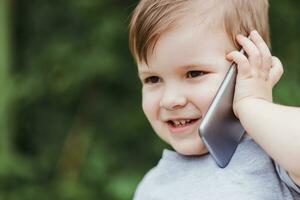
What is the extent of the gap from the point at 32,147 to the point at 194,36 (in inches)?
88.3

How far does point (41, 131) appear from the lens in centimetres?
341

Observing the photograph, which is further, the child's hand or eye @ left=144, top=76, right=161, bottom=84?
eye @ left=144, top=76, right=161, bottom=84

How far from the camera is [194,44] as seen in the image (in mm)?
1256

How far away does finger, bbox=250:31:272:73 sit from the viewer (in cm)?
125

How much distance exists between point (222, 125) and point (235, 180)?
0.31 feet

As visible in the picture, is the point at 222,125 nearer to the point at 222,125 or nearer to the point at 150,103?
the point at 222,125

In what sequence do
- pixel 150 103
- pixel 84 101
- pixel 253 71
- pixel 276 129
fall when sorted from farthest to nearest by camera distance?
pixel 84 101 < pixel 150 103 < pixel 253 71 < pixel 276 129

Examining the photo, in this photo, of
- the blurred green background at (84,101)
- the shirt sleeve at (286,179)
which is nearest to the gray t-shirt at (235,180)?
the shirt sleeve at (286,179)

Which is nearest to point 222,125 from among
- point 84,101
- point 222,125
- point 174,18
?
point 222,125

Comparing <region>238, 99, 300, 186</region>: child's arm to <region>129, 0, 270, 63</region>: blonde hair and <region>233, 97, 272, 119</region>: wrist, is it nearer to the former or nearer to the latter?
<region>233, 97, 272, 119</region>: wrist

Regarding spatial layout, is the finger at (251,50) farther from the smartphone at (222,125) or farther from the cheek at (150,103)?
the cheek at (150,103)

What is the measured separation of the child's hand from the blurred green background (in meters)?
1.47

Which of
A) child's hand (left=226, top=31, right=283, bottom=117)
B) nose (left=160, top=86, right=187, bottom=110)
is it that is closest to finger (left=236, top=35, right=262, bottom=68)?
child's hand (left=226, top=31, right=283, bottom=117)

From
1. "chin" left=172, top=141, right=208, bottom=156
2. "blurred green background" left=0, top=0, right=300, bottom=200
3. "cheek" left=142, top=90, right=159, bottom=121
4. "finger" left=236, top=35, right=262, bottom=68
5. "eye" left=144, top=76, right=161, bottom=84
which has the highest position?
"finger" left=236, top=35, right=262, bottom=68
